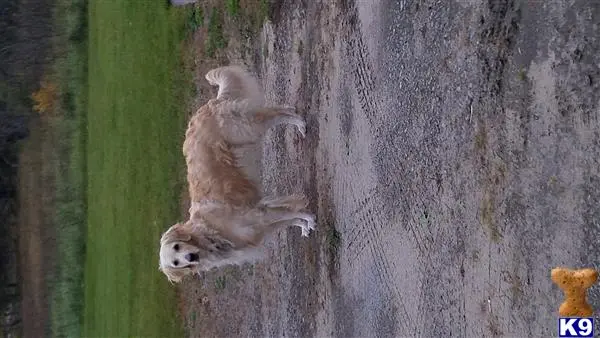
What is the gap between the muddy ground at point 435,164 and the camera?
15.0 feet

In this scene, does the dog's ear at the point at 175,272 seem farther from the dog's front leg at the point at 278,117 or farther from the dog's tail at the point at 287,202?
the dog's front leg at the point at 278,117

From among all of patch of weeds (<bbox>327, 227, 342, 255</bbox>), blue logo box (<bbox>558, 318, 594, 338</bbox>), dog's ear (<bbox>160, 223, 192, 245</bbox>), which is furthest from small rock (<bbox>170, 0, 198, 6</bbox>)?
blue logo box (<bbox>558, 318, 594, 338</bbox>)

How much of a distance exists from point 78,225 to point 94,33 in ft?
12.7

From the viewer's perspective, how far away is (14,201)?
1211 centimetres

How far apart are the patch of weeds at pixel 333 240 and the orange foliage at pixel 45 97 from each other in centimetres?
723

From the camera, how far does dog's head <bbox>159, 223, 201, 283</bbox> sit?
6778mm

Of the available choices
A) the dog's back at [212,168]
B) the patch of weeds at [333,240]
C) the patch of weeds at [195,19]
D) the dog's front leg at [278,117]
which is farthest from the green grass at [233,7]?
the patch of weeds at [333,240]

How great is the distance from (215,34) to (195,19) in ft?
2.35

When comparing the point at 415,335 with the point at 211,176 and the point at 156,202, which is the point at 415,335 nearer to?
the point at 211,176

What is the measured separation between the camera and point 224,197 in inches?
286

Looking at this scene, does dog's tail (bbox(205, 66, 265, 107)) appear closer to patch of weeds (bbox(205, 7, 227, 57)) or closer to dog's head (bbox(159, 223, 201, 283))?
dog's head (bbox(159, 223, 201, 283))

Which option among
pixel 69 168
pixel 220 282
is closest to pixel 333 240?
pixel 220 282

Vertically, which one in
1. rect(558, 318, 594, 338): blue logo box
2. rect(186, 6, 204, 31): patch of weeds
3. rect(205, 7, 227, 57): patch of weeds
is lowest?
rect(558, 318, 594, 338): blue logo box

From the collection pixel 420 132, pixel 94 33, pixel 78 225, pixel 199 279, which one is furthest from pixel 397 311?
pixel 94 33
